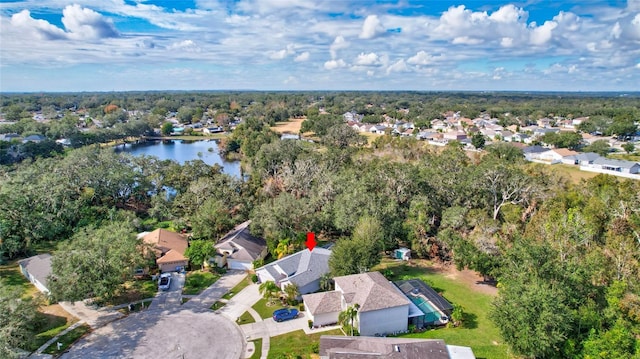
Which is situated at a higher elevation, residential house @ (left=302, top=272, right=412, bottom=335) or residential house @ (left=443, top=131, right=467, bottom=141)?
residential house @ (left=443, top=131, right=467, bottom=141)

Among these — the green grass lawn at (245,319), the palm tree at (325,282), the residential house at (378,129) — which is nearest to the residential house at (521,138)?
the residential house at (378,129)

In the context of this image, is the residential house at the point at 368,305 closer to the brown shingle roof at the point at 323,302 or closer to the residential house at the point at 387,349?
the brown shingle roof at the point at 323,302

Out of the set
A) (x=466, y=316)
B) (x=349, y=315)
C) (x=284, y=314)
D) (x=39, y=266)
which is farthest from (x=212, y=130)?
(x=466, y=316)

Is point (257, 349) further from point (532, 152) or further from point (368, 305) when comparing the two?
point (532, 152)

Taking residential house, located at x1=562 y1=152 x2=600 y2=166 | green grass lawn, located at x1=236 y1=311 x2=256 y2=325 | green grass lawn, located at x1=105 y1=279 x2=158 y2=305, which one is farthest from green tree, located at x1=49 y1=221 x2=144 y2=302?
residential house, located at x1=562 y1=152 x2=600 y2=166

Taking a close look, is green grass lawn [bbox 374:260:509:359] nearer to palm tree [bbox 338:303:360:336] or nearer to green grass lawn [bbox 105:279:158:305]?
palm tree [bbox 338:303:360:336]

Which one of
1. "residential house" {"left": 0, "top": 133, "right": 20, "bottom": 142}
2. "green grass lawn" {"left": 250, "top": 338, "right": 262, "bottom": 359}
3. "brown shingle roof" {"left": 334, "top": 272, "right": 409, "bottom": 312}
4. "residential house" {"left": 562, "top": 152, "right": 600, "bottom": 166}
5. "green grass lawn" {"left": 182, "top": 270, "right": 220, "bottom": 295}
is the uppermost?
"residential house" {"left": 0, "top": 133, "right": 20, "bottom": 142}

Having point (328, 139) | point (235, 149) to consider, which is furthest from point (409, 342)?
point (235, 149)
